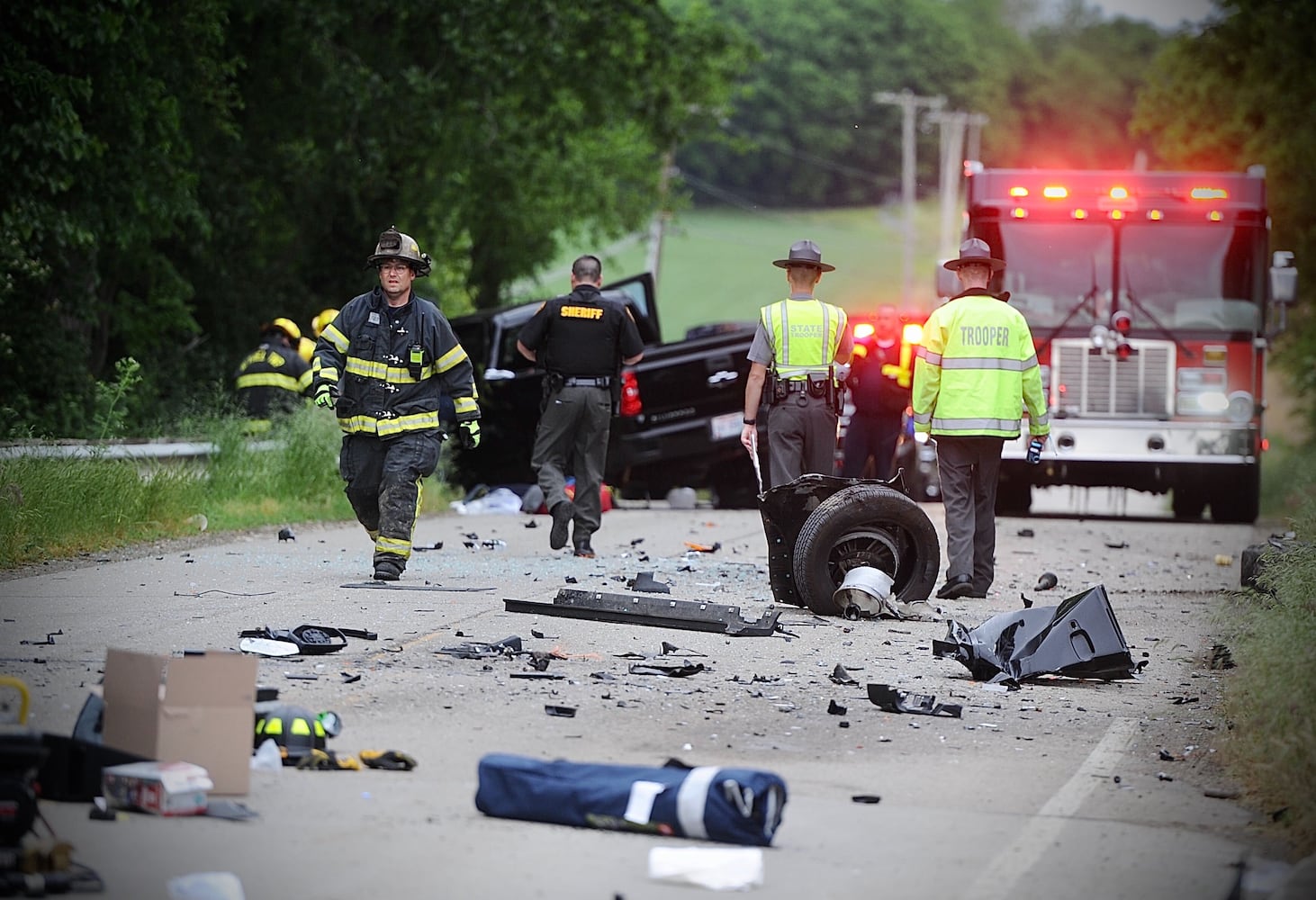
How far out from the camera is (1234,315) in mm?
18219

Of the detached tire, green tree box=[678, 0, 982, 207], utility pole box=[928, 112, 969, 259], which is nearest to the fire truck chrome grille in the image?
the detached tire

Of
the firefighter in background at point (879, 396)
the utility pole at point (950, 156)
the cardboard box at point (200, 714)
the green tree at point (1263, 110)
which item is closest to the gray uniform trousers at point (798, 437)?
the firefighter in background at point (879, 396)

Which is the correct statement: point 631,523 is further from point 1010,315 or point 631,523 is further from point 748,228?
point 748,228

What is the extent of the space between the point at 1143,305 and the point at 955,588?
314 inches

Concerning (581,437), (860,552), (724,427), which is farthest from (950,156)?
(860,552)

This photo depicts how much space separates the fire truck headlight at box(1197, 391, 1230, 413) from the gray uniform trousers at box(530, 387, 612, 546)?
7339 mm

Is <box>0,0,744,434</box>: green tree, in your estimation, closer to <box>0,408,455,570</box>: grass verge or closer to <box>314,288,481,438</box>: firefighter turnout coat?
<box>0,408,455,570</box>: grass verge

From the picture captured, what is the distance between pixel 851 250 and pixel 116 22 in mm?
78673

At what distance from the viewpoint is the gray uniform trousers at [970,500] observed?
37.1 feet

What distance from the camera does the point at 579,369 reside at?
13.2 metres

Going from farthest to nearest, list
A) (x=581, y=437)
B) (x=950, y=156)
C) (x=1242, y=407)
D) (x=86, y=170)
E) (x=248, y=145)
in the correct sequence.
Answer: (x=950, y=156) → (x=248, y=145) → (x=86, y=170) → (x=1242, y=407) → (x=581, y=437)

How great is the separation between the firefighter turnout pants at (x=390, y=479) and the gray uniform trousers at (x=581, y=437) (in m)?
2.10

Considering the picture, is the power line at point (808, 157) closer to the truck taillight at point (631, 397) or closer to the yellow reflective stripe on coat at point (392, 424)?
the truck taillight at point (631, 397)

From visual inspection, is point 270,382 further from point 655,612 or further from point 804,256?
point 655,612
